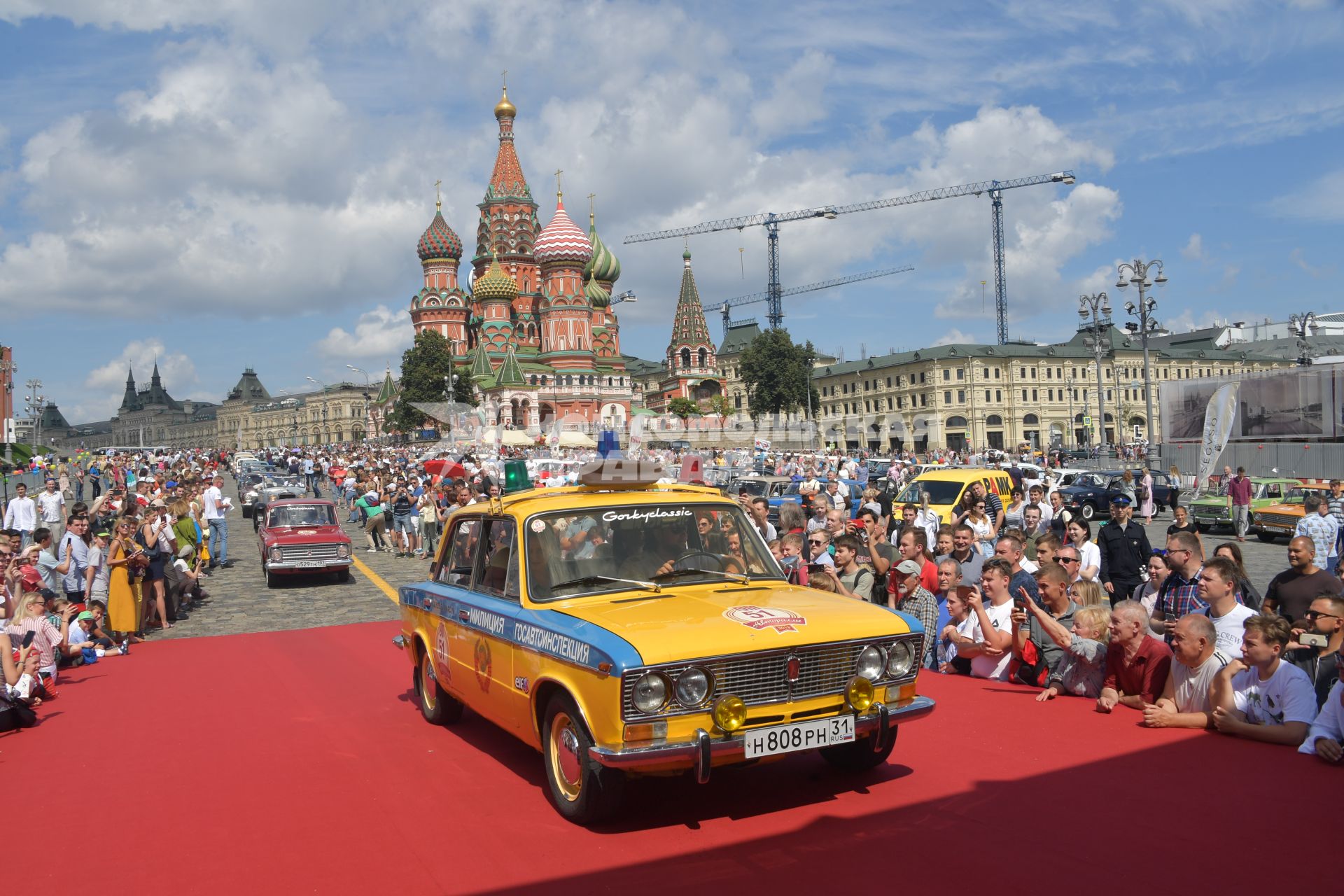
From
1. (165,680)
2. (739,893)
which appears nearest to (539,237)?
(165,680)

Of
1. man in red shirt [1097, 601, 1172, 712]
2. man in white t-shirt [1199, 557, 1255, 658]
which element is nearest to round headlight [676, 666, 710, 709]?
man in red shirt [1097, 601, 1172, 712]

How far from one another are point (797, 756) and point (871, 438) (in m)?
95.5

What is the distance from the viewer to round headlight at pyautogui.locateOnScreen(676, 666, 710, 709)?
4.88m

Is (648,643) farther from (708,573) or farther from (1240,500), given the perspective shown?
(1240,500)

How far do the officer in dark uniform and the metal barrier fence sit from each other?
21757 mm

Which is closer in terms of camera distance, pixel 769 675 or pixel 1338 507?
pixel 769 675

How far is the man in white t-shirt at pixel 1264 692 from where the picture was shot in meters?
5.82

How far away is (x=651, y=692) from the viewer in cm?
485

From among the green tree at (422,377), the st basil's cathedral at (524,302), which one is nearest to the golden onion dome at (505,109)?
the st basil's cathedral at (524,302)

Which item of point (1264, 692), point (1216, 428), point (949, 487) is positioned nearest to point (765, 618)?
point (1264, 692)

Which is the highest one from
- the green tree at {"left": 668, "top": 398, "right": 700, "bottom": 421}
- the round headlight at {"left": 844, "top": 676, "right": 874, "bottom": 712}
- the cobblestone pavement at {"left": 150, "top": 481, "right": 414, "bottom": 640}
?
the green tree at {"left": 668, "top": 398, "right": 700, "bottom": 421}

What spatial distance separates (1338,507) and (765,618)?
14494mm

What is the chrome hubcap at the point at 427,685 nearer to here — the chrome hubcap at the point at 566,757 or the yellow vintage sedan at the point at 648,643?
the yellow vintage sedan at the point at 648,643

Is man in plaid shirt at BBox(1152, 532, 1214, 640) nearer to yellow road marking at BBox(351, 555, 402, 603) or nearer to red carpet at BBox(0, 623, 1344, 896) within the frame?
red carpet at BBox(0, 623, 1344, 896)
